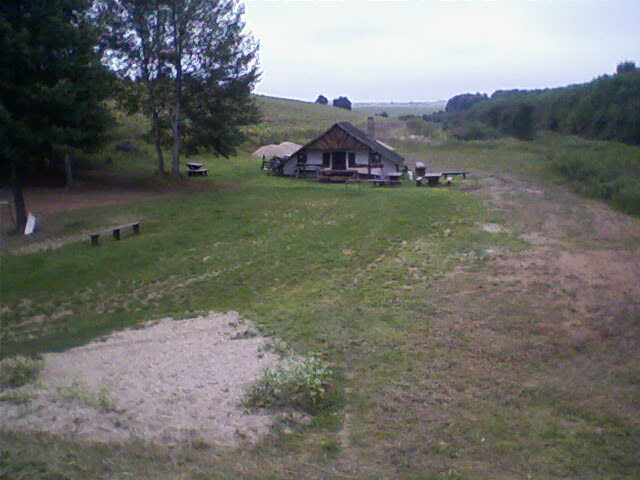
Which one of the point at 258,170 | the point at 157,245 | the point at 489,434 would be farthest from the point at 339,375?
the point at 258,170

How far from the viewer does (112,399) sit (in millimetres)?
6930

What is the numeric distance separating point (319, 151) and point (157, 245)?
19880 mm

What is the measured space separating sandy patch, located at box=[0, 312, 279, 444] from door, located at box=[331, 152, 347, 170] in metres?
26.0

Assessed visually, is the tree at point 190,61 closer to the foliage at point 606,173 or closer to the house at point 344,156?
the house at point 344,156

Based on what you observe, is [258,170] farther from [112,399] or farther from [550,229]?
[112,399]

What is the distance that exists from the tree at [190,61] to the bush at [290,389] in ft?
82.8

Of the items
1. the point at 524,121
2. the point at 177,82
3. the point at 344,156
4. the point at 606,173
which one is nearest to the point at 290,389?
the point at 606,173

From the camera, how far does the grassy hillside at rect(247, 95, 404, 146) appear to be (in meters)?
62.0

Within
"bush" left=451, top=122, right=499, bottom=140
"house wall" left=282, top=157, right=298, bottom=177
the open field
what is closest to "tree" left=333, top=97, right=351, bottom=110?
"bush" left=451, top=122, right=499, bottom=140

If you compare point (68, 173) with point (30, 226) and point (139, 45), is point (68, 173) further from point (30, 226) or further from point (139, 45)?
point (30, 226)

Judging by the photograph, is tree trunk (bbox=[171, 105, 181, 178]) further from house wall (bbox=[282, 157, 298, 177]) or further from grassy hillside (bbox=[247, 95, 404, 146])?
grassy hillside (bbox=[247, 95, 404, 146])

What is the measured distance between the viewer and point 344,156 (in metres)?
36.6

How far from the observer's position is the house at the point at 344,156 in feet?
116

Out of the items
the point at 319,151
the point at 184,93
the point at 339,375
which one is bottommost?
the point at 339,375
